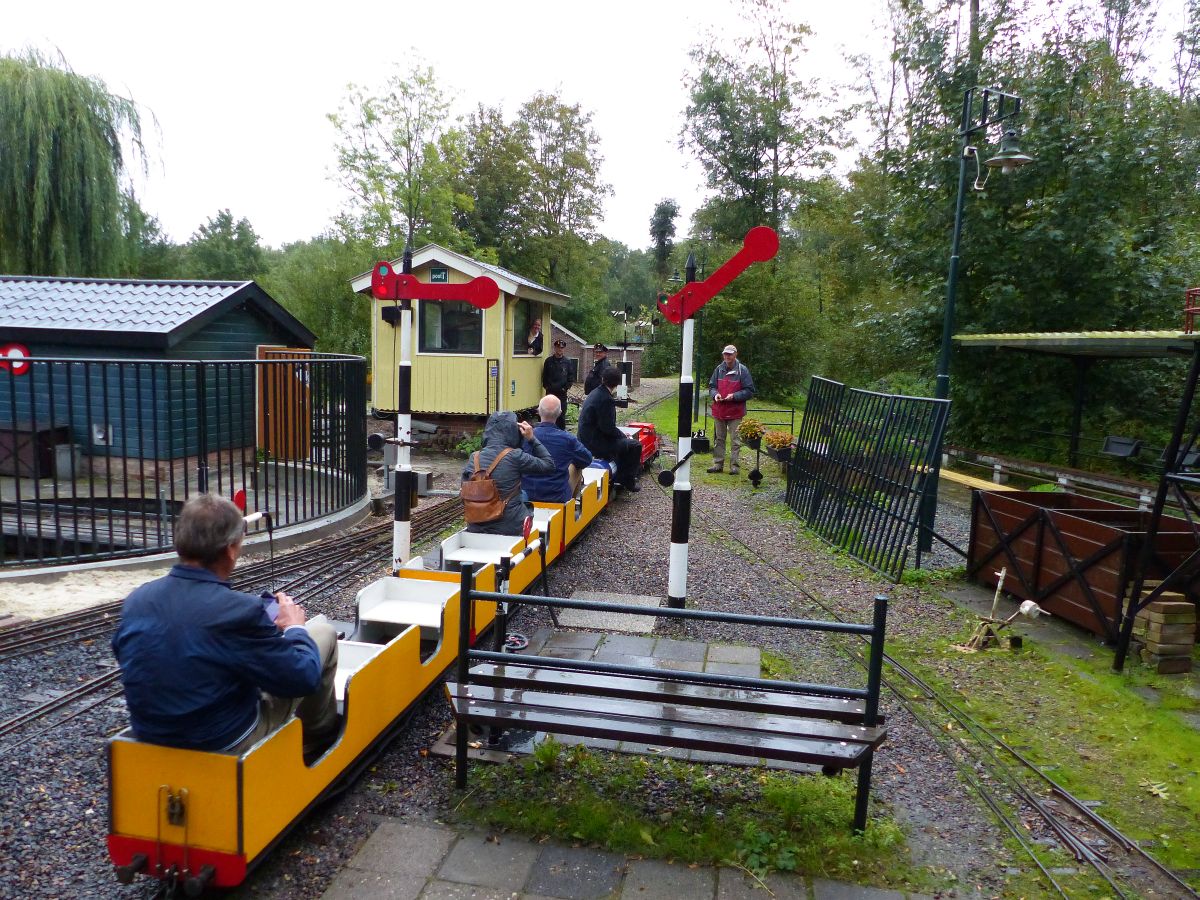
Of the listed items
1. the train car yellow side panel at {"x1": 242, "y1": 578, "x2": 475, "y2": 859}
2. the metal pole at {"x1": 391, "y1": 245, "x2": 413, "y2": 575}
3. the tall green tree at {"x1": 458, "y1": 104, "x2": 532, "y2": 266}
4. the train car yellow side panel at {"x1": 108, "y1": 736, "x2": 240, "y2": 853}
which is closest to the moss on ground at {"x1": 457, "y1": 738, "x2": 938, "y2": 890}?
the train car yellow side panel at {"x1": 242, "y1": 578, "x2": 475, "y2": 859}

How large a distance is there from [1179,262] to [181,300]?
16297 millimetres

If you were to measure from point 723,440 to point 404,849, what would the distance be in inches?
439

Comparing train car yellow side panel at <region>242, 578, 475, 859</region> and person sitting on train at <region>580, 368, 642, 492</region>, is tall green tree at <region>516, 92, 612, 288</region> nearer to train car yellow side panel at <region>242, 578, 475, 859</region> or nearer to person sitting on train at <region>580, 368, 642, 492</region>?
person sitting on train at <region>580, 368, 642, 492</region>

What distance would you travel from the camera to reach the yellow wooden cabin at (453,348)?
15.4 metres

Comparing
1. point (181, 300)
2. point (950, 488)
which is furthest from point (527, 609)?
point (950, 488)

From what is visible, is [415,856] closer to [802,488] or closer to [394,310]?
[394,310]

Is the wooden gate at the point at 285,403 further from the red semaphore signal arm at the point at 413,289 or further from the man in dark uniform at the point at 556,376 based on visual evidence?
the man in dark uniform at the point at 556,376

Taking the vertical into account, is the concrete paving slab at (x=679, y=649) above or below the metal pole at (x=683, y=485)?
below

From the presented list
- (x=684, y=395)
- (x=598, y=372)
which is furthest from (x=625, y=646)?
(x=598, y=372)

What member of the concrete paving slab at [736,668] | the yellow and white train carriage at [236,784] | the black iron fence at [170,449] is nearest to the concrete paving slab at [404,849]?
the yellow and white train carriage at [236,784]

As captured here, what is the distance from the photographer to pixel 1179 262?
14742mm

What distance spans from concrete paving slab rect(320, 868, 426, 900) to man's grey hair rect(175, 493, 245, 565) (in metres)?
1.43

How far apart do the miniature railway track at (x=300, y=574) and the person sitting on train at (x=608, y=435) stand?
1945mm

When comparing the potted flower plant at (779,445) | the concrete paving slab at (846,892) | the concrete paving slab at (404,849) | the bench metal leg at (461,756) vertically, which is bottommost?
the concrete paving slab at (404,849)
